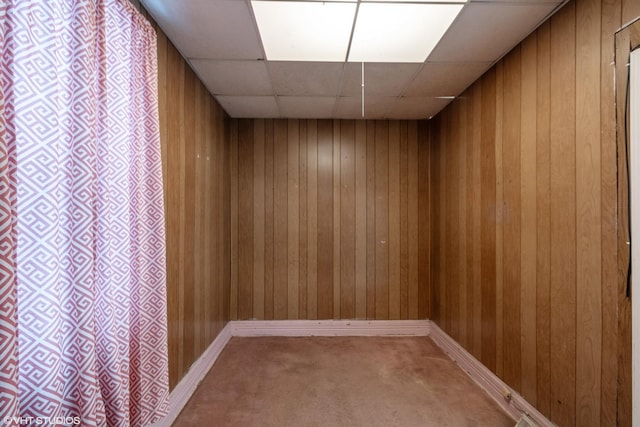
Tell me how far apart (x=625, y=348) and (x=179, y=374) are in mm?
2353

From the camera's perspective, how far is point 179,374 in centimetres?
205

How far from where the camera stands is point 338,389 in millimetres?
2268

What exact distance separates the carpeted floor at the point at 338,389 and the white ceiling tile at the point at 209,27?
2305mm

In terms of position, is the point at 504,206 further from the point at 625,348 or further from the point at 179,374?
the point at 179,374

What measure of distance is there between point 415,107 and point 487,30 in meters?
1.25

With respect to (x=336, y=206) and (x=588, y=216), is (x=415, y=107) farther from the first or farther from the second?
(x=588, y=216)

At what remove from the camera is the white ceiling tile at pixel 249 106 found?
9.30 feet

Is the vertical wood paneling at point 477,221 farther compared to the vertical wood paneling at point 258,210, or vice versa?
the vertical wood paneling at point 258,210

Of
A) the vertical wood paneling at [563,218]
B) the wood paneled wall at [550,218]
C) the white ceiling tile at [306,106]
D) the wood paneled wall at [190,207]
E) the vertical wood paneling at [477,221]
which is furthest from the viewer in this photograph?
the white ceiling tile at [306,106]

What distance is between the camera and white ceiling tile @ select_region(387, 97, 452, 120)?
2.86 meters

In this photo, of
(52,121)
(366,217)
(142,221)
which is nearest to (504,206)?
(366,217)

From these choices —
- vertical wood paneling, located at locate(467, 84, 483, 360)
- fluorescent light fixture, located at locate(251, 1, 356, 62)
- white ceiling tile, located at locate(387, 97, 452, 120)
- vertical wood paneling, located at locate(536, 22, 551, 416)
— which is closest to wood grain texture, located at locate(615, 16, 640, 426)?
vertical wood paneling, located at locate(536, 22, 551, 416)

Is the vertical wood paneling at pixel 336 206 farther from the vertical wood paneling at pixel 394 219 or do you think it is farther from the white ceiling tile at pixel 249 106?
the white ceiling tile at pixel 249 106

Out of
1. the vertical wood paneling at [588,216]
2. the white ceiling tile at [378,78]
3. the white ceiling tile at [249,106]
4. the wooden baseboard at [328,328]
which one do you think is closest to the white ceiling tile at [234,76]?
the white ceiling tile at [249,106]
